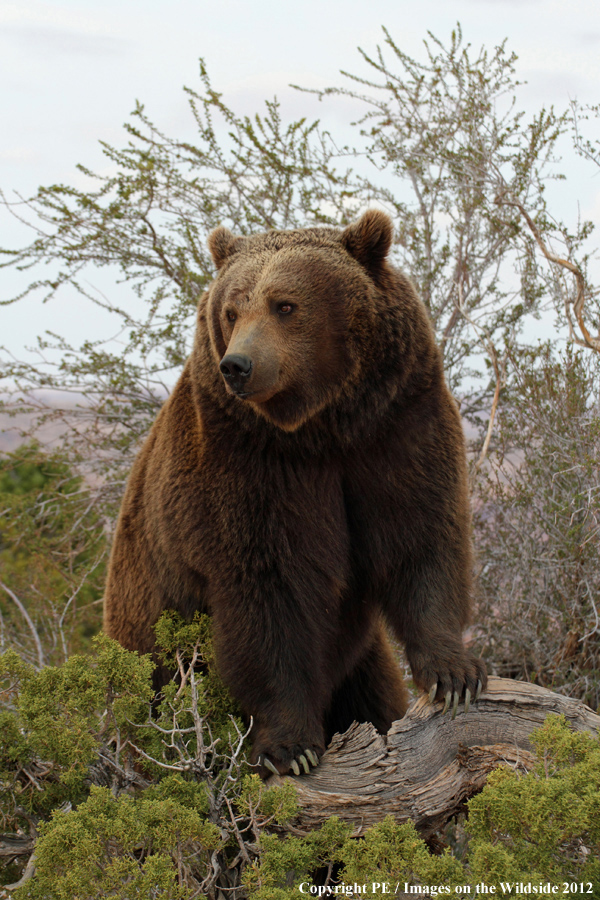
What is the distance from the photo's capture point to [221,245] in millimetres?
3643

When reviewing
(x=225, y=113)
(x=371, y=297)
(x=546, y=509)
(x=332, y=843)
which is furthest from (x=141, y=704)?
(x=225, y=113)

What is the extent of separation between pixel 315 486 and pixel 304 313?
0.72 meters

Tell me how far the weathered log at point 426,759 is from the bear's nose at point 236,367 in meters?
1.60

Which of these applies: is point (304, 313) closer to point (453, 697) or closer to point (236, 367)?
point (236, 367)

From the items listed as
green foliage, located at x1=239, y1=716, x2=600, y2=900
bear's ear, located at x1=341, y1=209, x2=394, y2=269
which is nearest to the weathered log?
green foliage, located at x1=239, y1=716, x2=600, y2=900

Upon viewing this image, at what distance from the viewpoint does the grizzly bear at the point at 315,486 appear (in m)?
3.17

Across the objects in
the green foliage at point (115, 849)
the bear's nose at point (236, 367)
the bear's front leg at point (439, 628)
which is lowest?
the green foliage at point (115, 849)

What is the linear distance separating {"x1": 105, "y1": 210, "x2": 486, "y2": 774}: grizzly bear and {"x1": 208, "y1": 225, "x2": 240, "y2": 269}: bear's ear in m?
0.16

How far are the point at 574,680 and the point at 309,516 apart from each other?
319cm

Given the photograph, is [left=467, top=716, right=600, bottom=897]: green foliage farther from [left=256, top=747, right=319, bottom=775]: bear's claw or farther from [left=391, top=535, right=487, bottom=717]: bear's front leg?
[left=256, top=747, right=319, bottom=775]: bear's claw


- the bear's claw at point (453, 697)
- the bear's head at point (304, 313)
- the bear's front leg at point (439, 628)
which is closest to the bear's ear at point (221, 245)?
the bear's head at point (304, 313)

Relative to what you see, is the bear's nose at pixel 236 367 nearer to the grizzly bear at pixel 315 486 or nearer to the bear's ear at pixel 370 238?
the grizzly bear at pixel 315 486

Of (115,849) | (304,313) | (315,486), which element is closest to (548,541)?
(315,486)

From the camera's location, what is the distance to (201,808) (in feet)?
9.19
